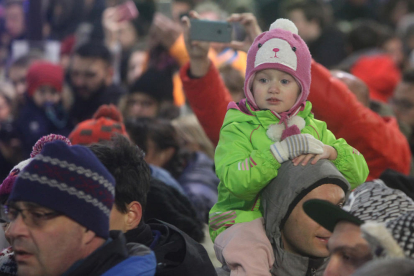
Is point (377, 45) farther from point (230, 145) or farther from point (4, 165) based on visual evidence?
point (230, 145)

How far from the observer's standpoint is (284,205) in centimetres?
294

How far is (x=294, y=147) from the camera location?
9.90 feet

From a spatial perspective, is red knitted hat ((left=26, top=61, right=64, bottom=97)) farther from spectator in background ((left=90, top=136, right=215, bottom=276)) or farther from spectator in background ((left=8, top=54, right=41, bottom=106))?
spectator in background ((left=90, top=136, right=215, bottom=276))

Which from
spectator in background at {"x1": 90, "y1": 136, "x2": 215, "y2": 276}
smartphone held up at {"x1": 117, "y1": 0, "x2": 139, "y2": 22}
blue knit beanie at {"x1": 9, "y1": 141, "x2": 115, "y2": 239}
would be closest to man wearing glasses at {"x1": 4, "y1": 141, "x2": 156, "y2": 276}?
blue knit beanie at {"x1": 9, "y1": 141, "x2": 115, "y2": 239}

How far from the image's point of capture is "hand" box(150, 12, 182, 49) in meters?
7.35

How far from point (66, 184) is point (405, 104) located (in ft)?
15.7

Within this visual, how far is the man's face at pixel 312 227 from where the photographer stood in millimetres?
2920

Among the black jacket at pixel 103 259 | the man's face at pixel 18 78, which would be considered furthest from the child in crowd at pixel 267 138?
the man's face at pixel 18 78

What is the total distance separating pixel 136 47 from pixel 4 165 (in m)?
4.21

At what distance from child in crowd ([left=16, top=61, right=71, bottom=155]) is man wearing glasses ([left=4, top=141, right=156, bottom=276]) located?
4.48 meters

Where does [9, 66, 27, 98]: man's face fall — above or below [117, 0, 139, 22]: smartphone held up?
below

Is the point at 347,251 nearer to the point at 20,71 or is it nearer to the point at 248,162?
the point at 248,162

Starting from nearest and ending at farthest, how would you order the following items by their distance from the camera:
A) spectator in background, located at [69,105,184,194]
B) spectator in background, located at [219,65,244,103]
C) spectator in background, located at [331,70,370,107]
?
1. spectator in background, located at [69,105,184,194]
2. spectator in background, located at [331,70,370,107]
3. spectator in background, located at [219,65,244,103]

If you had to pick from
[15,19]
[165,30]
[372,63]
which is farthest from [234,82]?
[15,19]
